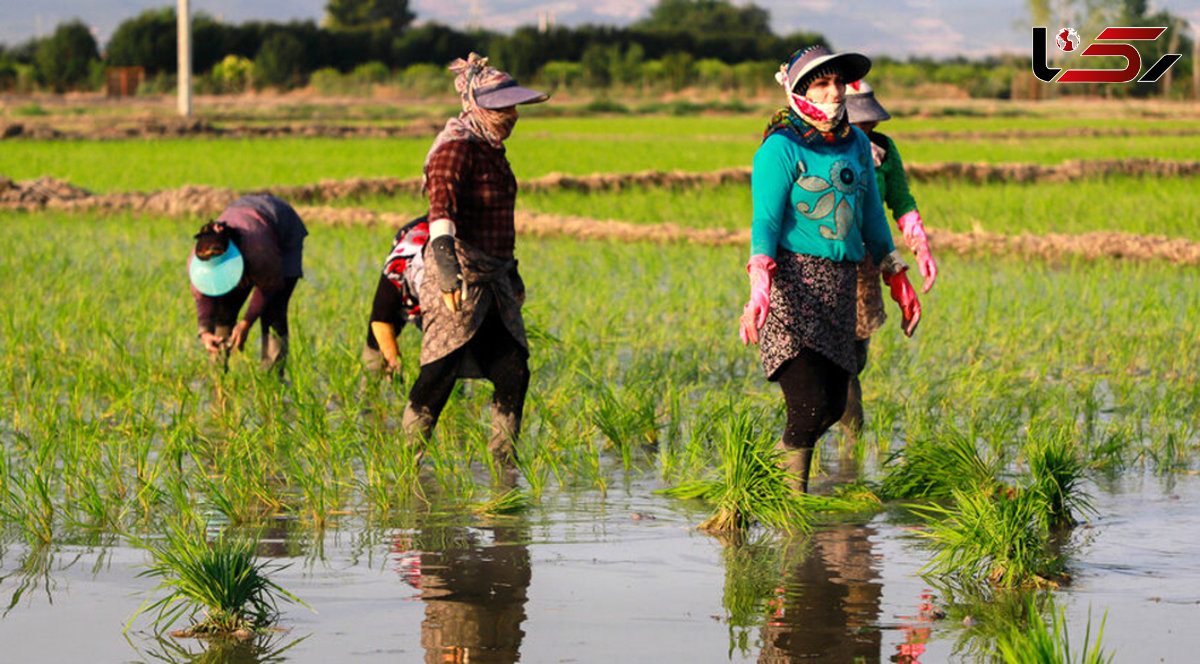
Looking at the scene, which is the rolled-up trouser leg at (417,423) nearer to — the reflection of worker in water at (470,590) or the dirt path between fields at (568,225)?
the reflection of worker in water at (470,590)

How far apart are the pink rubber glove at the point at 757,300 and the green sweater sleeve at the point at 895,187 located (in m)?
1.05

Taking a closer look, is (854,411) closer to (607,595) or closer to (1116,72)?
(607,595)

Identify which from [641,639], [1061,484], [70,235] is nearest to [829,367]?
[1061,484]

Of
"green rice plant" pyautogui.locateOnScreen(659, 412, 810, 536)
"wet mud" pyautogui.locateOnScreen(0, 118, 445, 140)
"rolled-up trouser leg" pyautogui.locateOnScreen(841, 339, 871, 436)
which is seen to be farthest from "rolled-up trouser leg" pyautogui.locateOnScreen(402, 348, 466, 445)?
"wet mud" pyautogui.locateOnScreen(0, 118, 445, 140)

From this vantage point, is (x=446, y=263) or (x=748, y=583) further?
(x=446, y=263)

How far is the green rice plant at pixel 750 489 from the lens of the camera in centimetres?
526

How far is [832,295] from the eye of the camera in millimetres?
5285

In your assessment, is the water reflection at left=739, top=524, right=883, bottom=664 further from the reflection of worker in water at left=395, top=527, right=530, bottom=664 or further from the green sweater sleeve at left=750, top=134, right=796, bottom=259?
the green sweater sleeve at left=750, top=134, right=796, bottom=259

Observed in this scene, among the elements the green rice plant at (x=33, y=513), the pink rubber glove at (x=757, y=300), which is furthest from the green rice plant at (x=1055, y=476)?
the green rice plant at (x=33, y=513)

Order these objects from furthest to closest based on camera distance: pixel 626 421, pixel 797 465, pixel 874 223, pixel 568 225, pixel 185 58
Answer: pixel 185 58
pixel 568 225
pixel 626 421
pixel 874 223
pixel 797 465

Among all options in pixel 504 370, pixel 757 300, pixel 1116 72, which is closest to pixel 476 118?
pixel 504 370

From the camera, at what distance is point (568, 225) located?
16.6 m

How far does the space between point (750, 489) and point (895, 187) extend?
1437 mm

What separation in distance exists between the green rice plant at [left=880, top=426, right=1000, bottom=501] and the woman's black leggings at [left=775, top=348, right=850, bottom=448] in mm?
558
